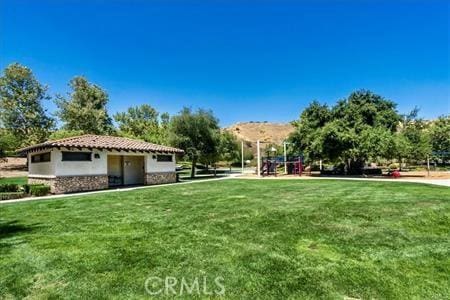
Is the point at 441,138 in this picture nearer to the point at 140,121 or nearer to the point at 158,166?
the point at 158,166

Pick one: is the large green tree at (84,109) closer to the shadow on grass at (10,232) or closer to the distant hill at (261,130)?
the shadow on grass at (10,232)

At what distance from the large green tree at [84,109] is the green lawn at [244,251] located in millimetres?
33125

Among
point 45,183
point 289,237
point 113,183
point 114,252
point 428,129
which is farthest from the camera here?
point 428,129

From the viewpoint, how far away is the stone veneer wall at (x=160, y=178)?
66.4 feet

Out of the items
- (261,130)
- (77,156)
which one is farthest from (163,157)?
(261,130)

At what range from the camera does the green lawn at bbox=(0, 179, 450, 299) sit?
3896 mm

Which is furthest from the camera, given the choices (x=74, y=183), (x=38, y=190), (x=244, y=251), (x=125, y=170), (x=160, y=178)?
(x=160, y=178)

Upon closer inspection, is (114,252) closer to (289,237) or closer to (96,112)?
(289,237)

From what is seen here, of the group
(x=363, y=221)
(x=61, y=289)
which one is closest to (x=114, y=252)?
(x=61, y=289)

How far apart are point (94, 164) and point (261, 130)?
2867 inches

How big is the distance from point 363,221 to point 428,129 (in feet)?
133

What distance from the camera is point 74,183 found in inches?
640

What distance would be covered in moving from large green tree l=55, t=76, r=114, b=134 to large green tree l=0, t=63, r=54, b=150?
226cm

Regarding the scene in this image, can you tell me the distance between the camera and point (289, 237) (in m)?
5.84
